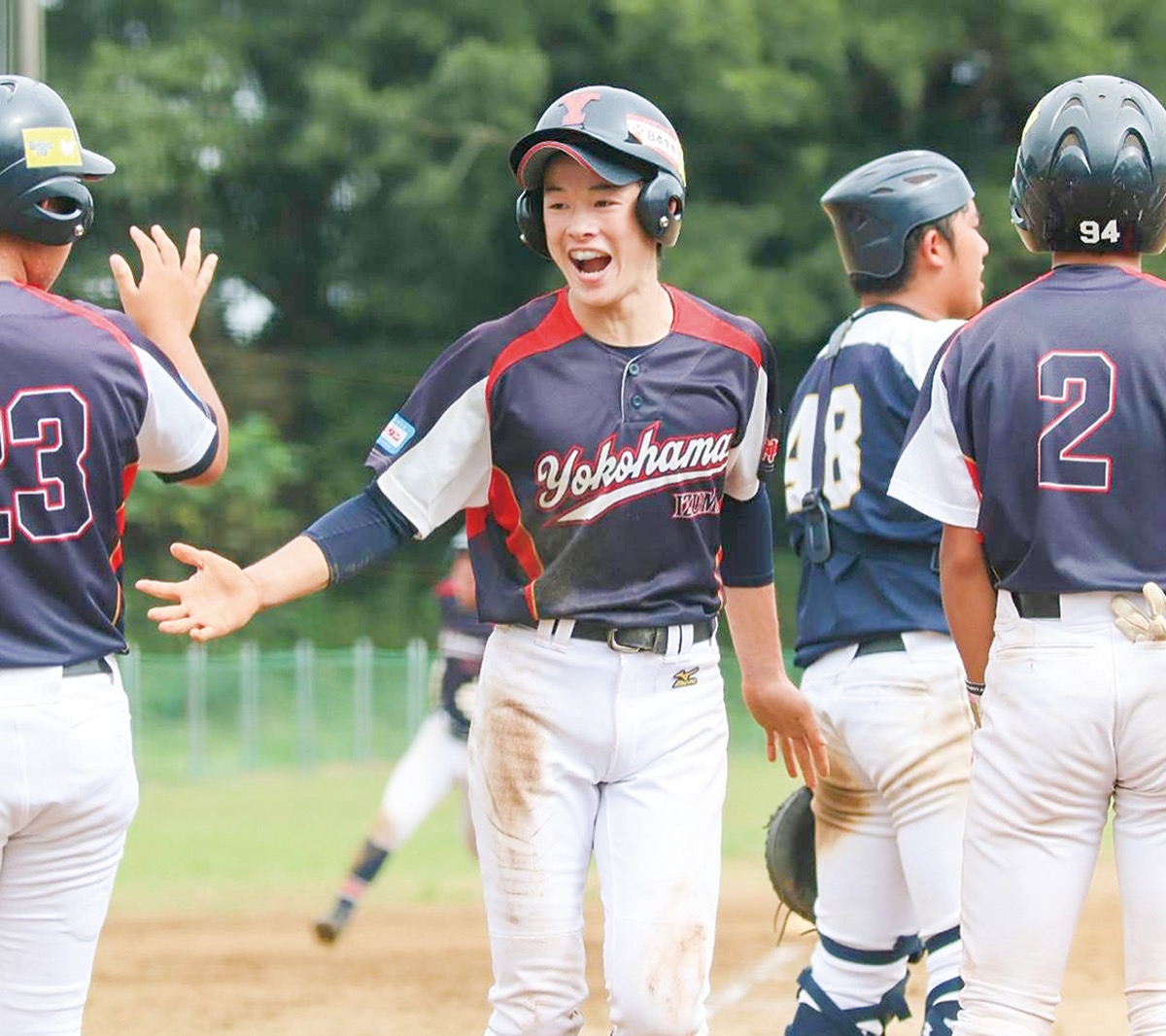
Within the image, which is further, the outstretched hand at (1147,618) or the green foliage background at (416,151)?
the green foliage background at (416,151)

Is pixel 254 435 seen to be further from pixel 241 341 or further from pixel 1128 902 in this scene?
pixel 1128 902

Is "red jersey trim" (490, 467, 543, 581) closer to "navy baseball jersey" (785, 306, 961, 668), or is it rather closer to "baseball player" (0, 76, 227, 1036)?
"baseball player" (0, 76, 227, 1036)

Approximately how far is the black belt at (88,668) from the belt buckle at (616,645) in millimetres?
1061

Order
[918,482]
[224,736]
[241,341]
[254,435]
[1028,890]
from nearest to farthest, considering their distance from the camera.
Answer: [1028,890] → [918,482] → [224,736] → [254,435] → [241,341]

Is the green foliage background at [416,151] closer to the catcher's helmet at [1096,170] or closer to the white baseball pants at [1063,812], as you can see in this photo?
the catcher's helmet at [1096,170]

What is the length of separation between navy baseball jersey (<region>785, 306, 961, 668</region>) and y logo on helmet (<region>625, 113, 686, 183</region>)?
100cm

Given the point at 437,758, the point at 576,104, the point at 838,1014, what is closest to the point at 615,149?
the point at 576,104

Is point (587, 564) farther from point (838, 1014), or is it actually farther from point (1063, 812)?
point (838, 1014)

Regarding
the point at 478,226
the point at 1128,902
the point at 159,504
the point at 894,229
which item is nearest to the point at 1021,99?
the point at 478,226

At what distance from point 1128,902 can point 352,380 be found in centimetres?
2298

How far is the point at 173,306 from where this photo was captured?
408 cm

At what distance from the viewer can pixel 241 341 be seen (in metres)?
26.4

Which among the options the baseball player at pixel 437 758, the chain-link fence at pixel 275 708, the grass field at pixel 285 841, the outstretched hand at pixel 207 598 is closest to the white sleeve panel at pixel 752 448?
the outstretched hand at pixel 207 598

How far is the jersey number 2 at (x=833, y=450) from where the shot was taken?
520cm
